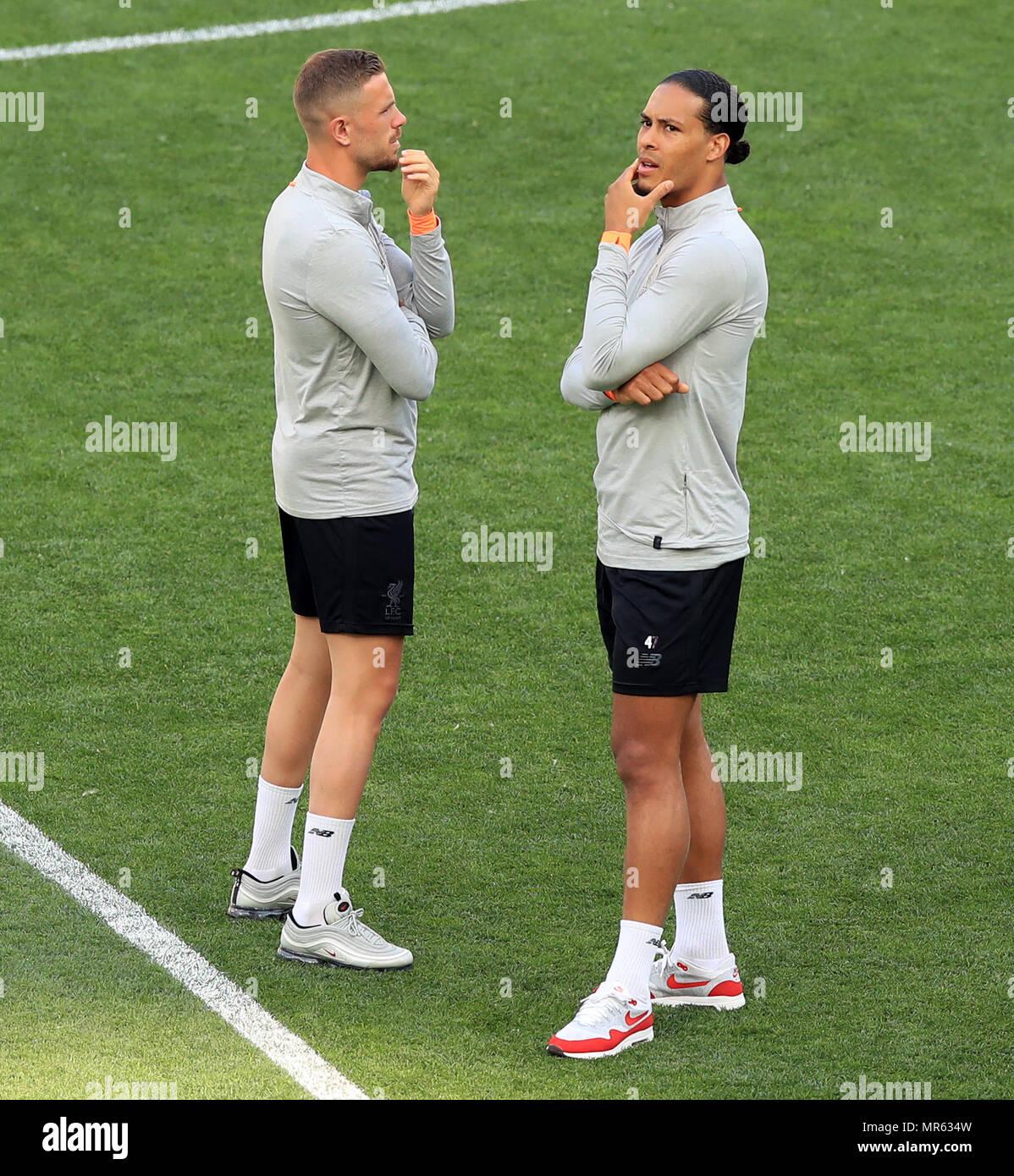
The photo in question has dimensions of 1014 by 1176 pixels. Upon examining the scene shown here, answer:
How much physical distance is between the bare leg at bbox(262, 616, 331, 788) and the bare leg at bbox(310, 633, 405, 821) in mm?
198

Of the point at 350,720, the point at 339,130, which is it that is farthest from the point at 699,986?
the point at 339,130

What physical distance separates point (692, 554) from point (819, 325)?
5865mm

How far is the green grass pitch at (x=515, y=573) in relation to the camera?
4.36 metres

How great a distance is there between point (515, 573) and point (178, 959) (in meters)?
3.03

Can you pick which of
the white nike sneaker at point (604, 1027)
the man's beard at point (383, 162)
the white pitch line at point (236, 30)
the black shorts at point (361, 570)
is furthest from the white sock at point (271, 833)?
the white pitch line at point (236, 30)

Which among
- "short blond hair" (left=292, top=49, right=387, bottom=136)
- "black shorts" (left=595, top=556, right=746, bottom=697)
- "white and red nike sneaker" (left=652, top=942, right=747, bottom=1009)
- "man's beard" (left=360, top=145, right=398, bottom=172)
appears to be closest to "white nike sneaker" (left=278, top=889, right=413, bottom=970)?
"white and red nike sneaker" (left=652, top=942, right=747, bottom=1009)

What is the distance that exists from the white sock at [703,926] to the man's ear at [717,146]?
178 cm

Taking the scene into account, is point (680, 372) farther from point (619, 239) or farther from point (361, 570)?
point (361, 570)

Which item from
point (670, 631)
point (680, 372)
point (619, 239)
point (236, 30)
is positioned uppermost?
point (236, 30)

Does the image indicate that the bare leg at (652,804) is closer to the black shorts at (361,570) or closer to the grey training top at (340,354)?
the black shorts at (361,570)

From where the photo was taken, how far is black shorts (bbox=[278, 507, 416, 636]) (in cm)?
450

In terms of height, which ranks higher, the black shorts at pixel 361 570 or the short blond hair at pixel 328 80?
the short blond hair at pixel 328 80

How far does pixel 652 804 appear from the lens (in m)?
4.18
